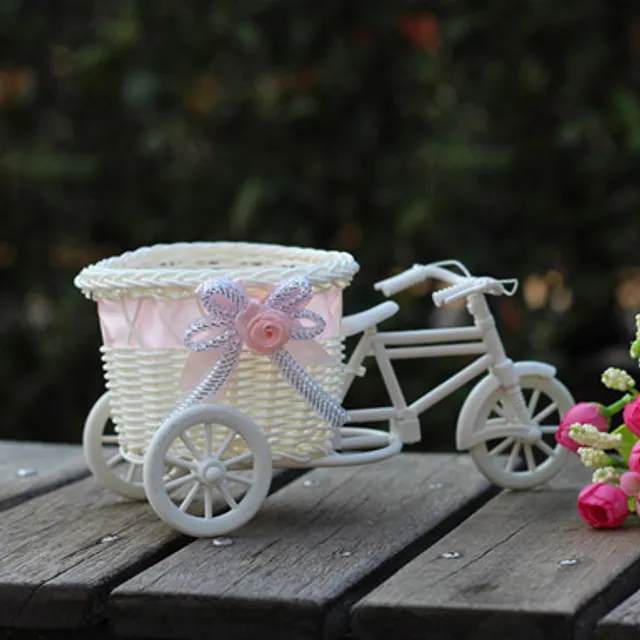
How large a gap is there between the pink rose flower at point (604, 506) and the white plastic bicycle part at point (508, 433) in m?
0.27

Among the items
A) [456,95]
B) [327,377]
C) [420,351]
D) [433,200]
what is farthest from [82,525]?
[456,95]

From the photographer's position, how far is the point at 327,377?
1.96m

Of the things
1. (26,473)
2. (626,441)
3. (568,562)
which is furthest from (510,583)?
(26,473)

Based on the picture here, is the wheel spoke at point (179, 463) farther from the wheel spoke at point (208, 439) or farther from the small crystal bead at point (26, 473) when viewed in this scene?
the small crystal bead at point (26, 473)

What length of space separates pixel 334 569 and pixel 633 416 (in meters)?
0.44

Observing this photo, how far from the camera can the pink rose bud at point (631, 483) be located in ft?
5.94

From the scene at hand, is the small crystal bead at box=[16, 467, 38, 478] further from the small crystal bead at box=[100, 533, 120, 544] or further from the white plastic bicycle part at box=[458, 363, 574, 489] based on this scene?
the white plastic bicycle part at box=[458, 363, 574, 489]

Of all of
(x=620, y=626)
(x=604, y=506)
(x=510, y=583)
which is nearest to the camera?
(x=620, y=626)

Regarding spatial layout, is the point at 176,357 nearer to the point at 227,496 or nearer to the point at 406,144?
the point at 227,496

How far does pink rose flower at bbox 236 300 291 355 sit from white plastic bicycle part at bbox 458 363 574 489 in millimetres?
375

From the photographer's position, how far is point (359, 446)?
2.05 meters

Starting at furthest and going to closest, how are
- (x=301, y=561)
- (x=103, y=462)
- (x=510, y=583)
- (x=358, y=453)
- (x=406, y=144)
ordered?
(x=406, y=144) → (x=103, y=462) → (x=358, y=453) → (x=301, y=561) → (x=510, y=583)

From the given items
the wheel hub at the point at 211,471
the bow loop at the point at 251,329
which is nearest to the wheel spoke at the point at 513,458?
the bow loop at the point at 251,329

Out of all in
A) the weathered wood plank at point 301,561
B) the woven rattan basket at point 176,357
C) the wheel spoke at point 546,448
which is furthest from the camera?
the wheel spoke at point 546,448
